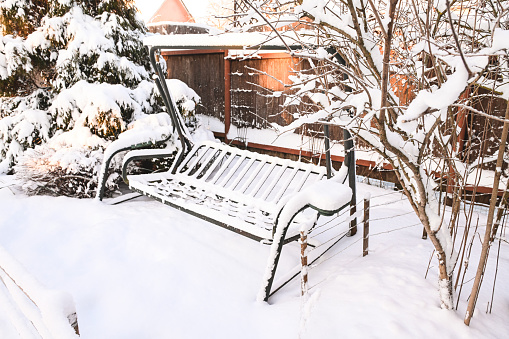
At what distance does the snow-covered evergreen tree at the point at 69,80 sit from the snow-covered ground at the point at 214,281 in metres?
1.02

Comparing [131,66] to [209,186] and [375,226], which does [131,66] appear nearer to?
[209,186]

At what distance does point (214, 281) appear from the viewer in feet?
7.60

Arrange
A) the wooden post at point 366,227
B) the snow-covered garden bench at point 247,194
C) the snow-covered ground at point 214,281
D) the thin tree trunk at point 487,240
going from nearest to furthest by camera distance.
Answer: the thin tree trunk at point 487,240, the snow-covered ground at point 214,281, the snow-covered garden bench at point 247,194, the wooden post at point 366,227

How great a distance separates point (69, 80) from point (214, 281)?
3.54 m

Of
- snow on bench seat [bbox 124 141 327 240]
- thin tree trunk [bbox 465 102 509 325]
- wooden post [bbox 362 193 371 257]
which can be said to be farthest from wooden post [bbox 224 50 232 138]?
thin tree trunk [bbox 465 102 509 325]

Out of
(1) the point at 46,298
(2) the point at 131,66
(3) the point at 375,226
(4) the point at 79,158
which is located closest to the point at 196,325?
(1) the point at 46,298

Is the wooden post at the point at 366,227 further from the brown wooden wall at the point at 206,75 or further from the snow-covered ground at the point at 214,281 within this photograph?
the brown wooden wall at the point at 206,75

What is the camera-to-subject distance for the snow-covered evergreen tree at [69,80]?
13.0 feet

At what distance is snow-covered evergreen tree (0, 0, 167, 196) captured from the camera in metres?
3.96

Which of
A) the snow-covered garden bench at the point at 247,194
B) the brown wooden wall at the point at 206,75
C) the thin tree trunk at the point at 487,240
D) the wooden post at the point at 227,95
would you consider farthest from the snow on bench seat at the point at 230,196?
the brown wooden wall at the point at 206,75

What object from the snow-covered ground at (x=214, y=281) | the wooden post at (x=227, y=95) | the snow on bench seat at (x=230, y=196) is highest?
the wooden post at (x=227, y=95)

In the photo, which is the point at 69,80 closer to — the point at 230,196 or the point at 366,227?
the point at 230,196

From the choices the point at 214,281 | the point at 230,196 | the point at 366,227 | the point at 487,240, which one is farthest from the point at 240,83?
the point at 487,240

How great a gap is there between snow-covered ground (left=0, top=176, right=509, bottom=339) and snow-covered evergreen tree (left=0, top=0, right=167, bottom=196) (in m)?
1.02
